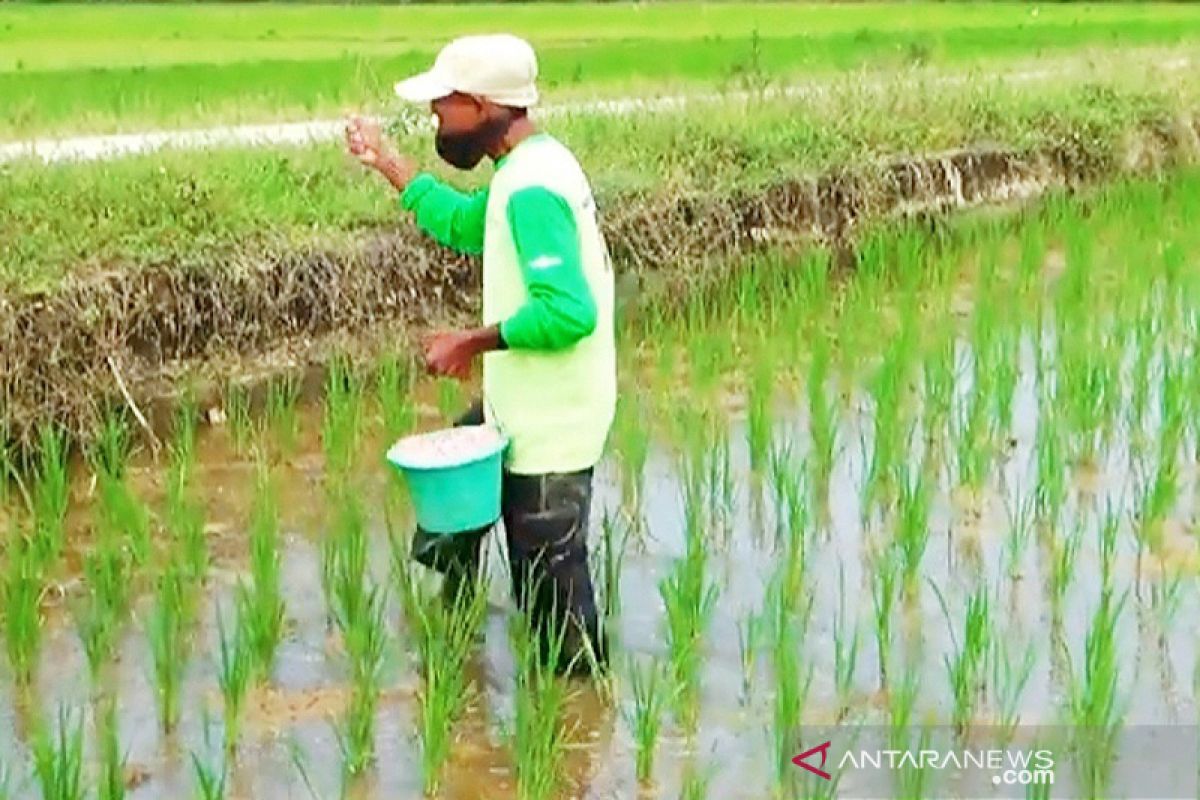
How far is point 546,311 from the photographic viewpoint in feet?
9.96

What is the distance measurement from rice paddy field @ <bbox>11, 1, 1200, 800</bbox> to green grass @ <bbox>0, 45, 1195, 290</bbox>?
0.02 metres

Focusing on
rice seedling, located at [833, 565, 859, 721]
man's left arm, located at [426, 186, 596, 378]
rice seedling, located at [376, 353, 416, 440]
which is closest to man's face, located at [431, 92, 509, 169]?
man's left arm, located at [426, 186, 596, 378]

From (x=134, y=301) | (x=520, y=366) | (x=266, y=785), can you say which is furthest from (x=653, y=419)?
(x=266, y=785)

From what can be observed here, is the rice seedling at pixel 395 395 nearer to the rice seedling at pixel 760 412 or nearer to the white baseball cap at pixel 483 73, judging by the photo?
the rice seedling at pixel 760 412

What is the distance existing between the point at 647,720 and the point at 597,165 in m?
3.47

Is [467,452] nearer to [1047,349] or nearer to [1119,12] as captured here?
[1047,349]

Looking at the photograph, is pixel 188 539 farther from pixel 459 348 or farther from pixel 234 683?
pixel 459 348

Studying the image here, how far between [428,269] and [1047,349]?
175 centimetres

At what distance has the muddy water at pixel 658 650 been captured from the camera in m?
3.02

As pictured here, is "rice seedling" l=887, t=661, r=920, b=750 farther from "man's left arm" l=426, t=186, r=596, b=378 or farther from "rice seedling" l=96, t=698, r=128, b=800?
"rice seedling" l=96, t=698, r=128, b=800

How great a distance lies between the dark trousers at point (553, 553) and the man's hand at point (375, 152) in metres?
0.57

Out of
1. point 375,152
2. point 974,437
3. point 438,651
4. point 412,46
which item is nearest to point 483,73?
point 375,152

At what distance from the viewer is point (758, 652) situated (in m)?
3.41

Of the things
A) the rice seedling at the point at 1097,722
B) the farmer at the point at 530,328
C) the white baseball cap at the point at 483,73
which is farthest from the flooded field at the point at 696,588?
the white baseball cap at the point at 483,73
